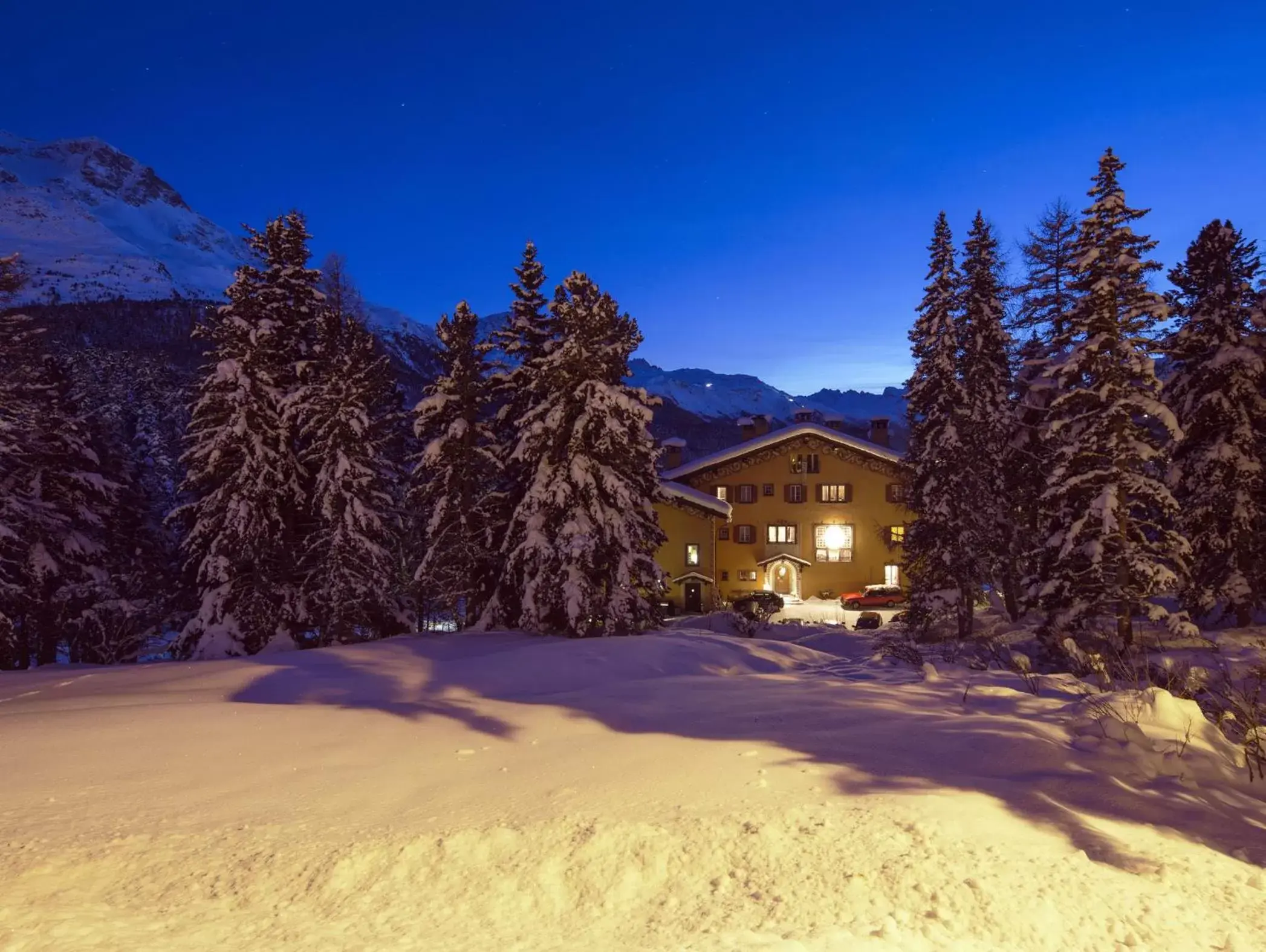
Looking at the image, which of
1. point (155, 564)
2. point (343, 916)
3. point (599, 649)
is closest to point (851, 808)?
point (343, 916)

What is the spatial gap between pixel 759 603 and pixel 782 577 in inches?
293

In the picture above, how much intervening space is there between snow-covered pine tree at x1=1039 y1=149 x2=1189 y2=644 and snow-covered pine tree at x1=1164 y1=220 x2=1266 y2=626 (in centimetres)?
309

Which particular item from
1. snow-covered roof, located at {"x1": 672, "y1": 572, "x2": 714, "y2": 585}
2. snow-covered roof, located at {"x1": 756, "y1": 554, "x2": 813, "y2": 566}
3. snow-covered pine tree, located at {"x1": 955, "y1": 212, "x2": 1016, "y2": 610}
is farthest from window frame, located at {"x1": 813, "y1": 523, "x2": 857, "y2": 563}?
snow-covered pine tree, located at {"x1": 955, "y1": 212, "x2": 1016, "y2": 610}

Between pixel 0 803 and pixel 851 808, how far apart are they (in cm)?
629

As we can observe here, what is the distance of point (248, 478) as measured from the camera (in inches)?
848

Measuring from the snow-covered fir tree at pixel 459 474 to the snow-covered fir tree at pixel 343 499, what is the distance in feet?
4.92

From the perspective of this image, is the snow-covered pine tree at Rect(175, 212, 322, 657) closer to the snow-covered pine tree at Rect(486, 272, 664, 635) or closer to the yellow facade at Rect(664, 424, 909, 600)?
the snow-covered pine tree at Rect(486, 272, 664, 635)

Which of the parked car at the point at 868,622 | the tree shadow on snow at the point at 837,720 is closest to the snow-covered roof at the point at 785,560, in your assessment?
A: the parked car at the point at 868,622

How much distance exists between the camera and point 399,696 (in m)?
10.6

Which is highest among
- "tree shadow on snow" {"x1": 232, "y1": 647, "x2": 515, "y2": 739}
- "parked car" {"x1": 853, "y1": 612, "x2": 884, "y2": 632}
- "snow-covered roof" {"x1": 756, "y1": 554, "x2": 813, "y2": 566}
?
"snow-covered roof" {"x1": 756, "y1": 554, "x2": 813, "y2": 566}

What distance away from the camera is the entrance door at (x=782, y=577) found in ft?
155

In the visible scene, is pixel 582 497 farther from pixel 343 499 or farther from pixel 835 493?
pixel 835 493

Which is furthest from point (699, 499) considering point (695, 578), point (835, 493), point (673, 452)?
point (835, 493)

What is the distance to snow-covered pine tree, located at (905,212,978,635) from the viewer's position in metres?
26.1
